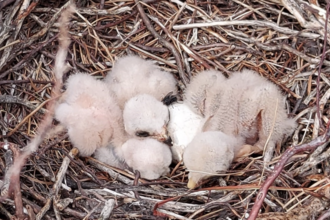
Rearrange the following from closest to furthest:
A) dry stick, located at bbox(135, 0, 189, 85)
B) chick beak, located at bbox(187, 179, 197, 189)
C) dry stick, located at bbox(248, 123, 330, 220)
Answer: dry stick, located at bbox(248, 123, 330, 220)
chick beak, located at bbox(187, 179, 197, 189)
dry stick, located at bbox(135, 0, 189, 85)

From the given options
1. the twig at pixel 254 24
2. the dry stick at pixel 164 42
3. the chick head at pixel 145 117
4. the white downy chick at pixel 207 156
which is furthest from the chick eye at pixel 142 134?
the twig at pixel 254 24

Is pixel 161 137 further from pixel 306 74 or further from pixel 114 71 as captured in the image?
pixel 306 74

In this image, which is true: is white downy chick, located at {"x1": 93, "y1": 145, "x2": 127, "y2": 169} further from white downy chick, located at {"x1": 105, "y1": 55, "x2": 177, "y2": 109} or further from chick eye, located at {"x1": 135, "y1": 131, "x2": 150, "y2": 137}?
white downy chick, located at {"x1": 105, "y1": 55, "x2": 177, "y2": 109}

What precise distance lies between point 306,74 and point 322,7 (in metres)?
0.33

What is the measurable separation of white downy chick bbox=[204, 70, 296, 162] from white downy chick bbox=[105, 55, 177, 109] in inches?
11.6

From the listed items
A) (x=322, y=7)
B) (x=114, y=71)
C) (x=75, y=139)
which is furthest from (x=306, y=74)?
(x=75, y=139)

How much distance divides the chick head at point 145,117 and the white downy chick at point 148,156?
0.04 meters

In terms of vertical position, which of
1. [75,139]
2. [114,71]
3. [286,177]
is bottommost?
[286,177]

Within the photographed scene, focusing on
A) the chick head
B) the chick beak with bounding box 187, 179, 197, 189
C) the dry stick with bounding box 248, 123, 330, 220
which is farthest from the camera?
the chick head

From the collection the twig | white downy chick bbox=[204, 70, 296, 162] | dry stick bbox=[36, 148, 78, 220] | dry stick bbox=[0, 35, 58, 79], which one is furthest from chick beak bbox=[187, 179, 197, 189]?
dry stick bbox=[0, 35, 58, 79]

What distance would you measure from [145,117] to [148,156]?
18cm

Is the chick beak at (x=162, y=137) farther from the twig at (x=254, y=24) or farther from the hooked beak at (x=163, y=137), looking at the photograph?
the twig at (x=254, y=24)

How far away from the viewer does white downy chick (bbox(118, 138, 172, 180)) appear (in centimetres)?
201

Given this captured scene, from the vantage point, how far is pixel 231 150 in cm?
195
